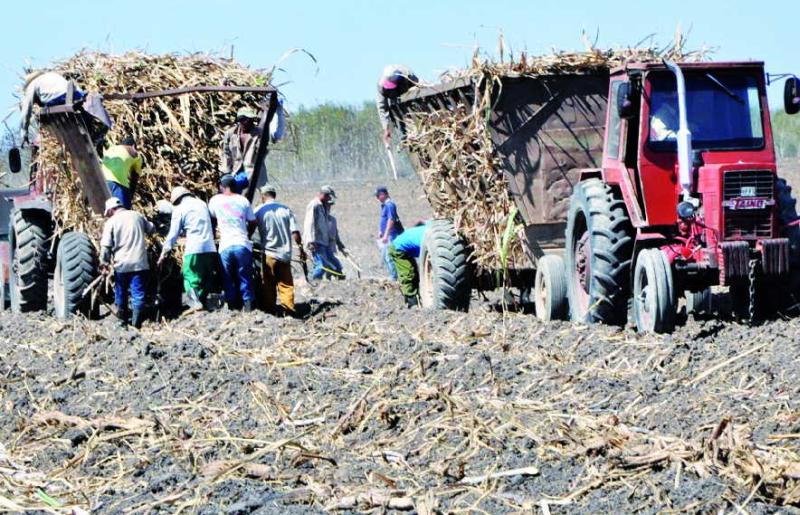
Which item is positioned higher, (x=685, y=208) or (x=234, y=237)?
(x=685, y=208)

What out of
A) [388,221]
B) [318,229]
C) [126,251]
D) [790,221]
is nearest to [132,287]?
[126,251]

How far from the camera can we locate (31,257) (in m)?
14.5

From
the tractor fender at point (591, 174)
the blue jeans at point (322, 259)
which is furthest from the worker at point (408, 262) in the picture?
the blue jeans at point (322, 259)

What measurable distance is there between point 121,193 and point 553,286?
4.23 m

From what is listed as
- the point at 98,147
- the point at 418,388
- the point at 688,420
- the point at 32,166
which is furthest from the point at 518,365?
the point at 32,166

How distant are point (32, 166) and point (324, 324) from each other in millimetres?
4088

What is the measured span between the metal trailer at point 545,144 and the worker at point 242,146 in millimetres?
1867

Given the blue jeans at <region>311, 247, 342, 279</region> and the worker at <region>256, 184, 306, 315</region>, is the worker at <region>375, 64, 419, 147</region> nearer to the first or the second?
the worker at <region>256, 184, 306, 315</region>

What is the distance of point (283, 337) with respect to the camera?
1203 cm

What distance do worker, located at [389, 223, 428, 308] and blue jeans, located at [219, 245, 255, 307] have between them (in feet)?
7.50

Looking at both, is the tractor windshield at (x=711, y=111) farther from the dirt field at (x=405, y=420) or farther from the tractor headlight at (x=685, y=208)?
the dirt field at (x=405, y=420)

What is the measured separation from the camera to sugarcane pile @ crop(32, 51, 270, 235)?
A: 45.1ft

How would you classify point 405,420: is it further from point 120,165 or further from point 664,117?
point 120,165

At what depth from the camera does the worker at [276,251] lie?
46.6ft
